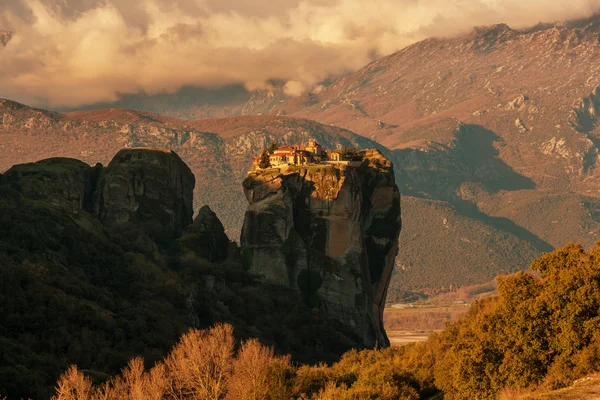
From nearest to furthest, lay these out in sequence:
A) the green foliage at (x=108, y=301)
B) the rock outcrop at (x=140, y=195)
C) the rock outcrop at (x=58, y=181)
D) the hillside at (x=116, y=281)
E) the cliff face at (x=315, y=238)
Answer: the green foliage at (x=108, y=301) → the hillside at (x=116, y=281) → the rock outcrop at (x=58, y=181) → the cliff face at (x=315, y=238) → the rock outcrop at (x=140, y=195)

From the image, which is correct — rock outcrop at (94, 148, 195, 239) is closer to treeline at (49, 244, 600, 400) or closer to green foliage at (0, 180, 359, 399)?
green foliage at (0, 180, 359, 399)

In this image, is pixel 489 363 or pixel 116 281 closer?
pixel 489 363

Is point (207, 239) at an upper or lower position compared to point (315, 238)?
lower

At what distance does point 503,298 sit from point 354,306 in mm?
84860

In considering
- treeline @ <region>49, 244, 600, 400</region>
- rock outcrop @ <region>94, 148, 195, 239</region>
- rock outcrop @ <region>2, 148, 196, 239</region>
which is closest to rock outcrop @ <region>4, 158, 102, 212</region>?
rock outcrop @ <region>2, 148, 196, 239</region>

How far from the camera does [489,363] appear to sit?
8731 cm

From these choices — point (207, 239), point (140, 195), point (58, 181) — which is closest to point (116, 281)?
point (140, 195)

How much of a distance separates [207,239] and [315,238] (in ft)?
75.7

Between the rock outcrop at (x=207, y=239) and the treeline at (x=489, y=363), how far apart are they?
8535cm

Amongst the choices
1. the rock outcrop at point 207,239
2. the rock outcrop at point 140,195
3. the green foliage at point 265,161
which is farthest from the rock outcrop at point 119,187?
the green foliage at point 265,161

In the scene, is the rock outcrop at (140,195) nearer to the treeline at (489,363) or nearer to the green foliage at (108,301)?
the green foliage at (108,301)

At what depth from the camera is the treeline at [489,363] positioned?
83250mm

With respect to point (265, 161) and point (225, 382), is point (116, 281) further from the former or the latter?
point (225, 382)

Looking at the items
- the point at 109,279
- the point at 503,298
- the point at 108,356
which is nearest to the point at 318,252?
the point at 109,279
